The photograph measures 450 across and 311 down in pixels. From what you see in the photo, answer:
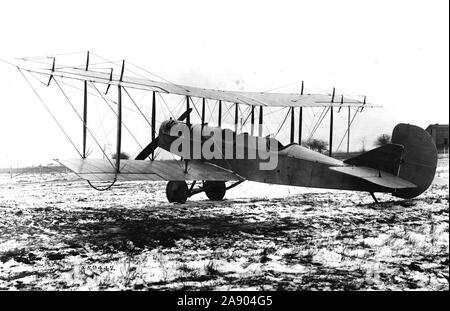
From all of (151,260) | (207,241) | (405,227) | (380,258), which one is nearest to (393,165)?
(405,227)

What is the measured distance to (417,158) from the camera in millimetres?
9000

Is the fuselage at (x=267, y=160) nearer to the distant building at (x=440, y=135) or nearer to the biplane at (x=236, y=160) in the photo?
the biplane at (x=236, y=160)

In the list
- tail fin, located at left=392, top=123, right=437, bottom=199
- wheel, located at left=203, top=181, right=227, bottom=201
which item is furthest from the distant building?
wheel, located at left=203, top=181, right=227, bottom=201

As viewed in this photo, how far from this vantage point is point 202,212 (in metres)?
9.40

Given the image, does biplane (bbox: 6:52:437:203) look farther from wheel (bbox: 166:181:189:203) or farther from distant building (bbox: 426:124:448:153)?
distant building (bbox: 426:124:448:153)

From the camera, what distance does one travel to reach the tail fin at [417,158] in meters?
8.83

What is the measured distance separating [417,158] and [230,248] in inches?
227

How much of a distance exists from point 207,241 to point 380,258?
103 inches

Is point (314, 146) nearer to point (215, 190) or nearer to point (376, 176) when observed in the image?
point (215, 190)

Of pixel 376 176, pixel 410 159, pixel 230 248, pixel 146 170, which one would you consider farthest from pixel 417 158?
pixel 146 170

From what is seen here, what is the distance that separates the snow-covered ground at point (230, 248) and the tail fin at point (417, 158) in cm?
62

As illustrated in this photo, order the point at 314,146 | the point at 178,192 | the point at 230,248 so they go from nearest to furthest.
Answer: the point at 230,248
the point at 178,192
the point at 314,146

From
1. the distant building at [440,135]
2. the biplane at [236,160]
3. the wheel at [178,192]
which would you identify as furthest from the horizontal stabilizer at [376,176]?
the distant building at [440,135]
